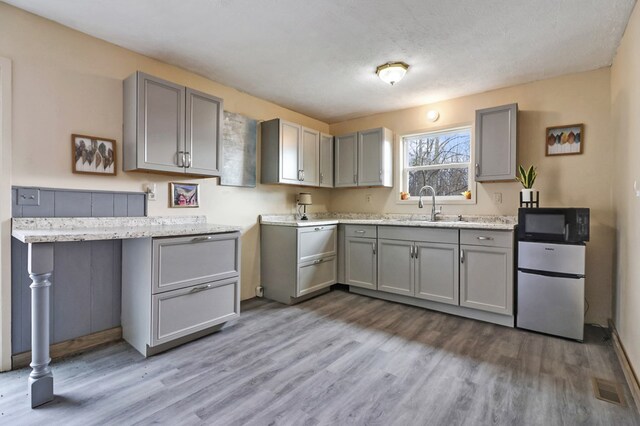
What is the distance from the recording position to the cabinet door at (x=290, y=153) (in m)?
3.68

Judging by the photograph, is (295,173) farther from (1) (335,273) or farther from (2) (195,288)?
(2) (195,288)

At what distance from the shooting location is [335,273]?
4020mm

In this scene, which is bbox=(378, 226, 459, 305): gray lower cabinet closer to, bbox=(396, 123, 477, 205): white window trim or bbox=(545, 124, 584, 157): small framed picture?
bbox=(396, 123, 477, 205): white window trim

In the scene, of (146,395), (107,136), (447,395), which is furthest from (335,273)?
(107,136)

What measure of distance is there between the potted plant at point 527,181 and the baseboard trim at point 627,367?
127 cm

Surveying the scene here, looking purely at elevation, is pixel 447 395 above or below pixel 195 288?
below

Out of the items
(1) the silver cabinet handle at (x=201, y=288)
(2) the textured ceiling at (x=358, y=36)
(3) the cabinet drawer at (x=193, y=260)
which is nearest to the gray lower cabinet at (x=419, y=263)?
(2) the textured ceiling at (x=358, y=36)

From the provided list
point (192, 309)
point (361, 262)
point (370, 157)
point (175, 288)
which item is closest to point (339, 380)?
point (192, 309)

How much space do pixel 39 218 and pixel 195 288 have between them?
116 centimetres

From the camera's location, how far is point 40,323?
1.72 metres

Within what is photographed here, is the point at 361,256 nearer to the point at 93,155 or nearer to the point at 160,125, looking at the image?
the point at 160,125

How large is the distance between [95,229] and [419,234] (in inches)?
115

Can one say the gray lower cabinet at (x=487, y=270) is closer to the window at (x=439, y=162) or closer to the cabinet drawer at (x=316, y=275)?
the window at (x=439, y=162)

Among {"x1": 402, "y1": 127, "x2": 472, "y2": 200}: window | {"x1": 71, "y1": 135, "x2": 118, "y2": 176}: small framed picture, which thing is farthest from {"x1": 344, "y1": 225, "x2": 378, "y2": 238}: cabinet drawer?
{"x1": 71, "y1": 135, "x2": 118, "y2": 176}: small framed picture
